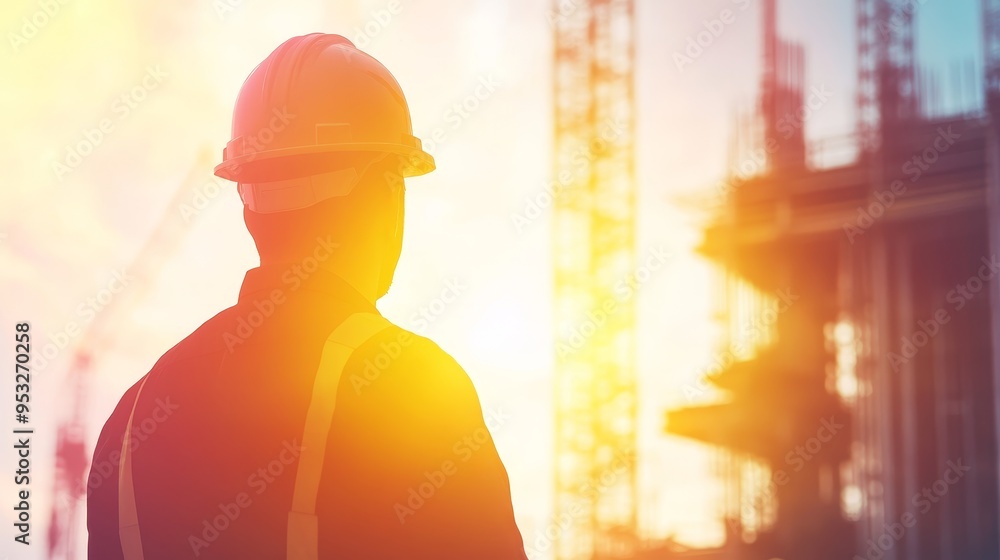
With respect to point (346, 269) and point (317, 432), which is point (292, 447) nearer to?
point (317, 432)

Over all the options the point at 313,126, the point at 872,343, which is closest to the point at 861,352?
the point at 872,343

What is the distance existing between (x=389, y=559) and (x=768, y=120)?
1665 inches

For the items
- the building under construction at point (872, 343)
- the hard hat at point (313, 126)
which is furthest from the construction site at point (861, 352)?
the hard hat at point (313, 126)

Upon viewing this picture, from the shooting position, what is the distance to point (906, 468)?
31484 millimetres

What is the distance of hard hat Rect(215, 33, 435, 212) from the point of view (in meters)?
2.67

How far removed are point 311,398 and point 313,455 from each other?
5.1 inches

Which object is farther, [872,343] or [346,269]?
[872,343]

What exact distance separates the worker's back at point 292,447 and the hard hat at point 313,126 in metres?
0.26

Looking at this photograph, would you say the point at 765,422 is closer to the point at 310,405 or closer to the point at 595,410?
the point at 595,410

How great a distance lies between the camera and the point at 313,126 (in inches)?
109

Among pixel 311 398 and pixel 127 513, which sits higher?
pixel 311 398

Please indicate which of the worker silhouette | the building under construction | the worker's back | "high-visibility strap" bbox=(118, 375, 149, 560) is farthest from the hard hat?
the building under construction

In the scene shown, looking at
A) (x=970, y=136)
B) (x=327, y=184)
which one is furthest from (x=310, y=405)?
(x=970, y=136)

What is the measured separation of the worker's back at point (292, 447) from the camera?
214cm
